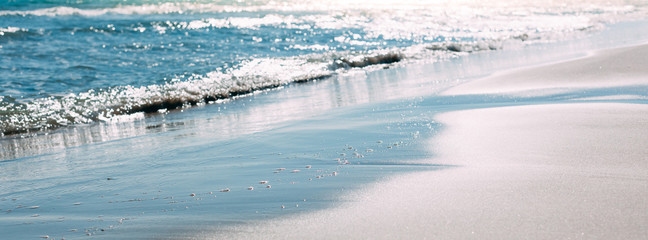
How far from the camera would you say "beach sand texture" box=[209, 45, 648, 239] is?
1.97 metres

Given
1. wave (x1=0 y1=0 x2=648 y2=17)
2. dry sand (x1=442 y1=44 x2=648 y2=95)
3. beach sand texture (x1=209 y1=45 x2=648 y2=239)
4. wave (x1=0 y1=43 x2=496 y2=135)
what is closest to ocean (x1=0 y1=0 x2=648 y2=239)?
wave (x1=0 y1=43 x2=496 y2=135)

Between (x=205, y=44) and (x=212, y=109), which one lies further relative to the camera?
(x=205, y=44)

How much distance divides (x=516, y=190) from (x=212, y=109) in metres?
4.58

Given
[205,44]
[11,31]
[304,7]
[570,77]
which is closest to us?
[570,77]

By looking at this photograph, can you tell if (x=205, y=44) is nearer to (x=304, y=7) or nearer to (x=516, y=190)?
(x=516, y=190)

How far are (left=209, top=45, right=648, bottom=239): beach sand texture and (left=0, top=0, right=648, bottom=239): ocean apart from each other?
0.18 metres

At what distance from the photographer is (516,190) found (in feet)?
7.75

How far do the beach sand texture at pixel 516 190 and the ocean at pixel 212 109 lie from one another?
18cm

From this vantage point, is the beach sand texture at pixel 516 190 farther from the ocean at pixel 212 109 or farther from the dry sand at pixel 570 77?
the dry sand at pixel 570 77

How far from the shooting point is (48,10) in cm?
1911

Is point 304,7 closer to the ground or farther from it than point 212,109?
farther from it

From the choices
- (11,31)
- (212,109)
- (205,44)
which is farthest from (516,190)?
(11,31)

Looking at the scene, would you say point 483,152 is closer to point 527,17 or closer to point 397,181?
point 397,181

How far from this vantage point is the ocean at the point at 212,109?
267 cm
